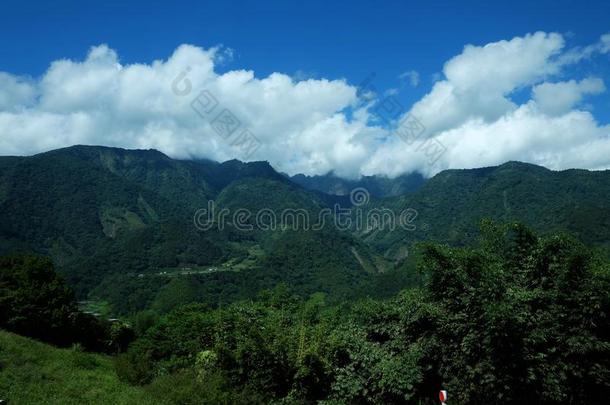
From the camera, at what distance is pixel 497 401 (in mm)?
13523

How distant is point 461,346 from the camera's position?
48.1 feet

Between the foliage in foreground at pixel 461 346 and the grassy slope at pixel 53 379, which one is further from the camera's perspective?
the grassy slope at pixel 53 379

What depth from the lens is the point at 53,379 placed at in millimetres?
17438

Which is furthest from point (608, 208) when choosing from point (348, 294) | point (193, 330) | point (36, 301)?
point (36, 301)

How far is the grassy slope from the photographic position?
50.9 ft

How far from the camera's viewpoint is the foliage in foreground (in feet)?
44.0

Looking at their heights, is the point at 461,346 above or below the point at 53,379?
below

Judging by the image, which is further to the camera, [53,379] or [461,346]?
[53,379]

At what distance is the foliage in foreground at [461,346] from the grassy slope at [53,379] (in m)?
1.22

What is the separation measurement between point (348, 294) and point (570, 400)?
143 metres

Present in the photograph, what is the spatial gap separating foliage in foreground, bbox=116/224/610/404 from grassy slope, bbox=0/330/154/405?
1.22 m

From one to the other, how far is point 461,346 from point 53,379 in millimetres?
15006

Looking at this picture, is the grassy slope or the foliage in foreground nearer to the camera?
the foliage in foreground

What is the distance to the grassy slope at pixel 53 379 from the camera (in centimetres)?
1552
